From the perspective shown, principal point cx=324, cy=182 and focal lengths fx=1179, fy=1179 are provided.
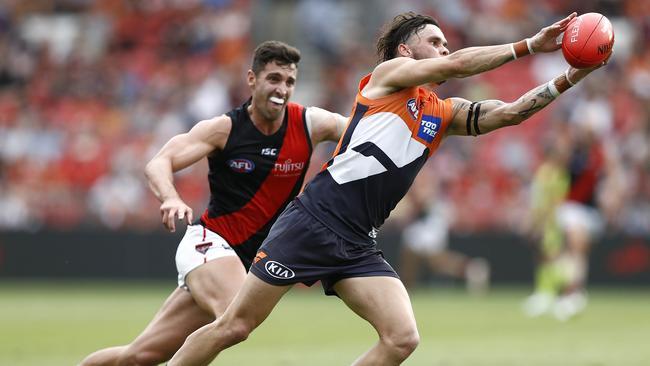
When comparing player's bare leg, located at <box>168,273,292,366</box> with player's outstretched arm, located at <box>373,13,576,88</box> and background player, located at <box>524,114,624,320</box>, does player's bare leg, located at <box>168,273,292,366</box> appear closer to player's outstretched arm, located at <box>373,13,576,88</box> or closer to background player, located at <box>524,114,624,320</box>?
player's outstretched arm, located at <box>373,13,576,88</box>

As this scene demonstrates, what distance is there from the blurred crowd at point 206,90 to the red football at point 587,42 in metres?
12.8

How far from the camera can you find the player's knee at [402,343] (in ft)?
23.4

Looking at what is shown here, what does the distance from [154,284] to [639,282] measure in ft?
29.3

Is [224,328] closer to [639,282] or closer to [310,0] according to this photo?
[639,282]

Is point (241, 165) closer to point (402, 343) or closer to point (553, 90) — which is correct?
point (402, 343)

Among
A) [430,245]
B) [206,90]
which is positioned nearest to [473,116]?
[430,245]

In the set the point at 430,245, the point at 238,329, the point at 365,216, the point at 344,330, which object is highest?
the point at 365,216

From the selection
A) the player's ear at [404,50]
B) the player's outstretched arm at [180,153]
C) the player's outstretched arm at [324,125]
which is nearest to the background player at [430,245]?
the player's outstretched arm at [324,125]

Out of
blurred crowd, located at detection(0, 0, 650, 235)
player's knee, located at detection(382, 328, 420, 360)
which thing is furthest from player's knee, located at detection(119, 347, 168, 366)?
blurred crowd, located at detection(0, 0, 650, 235)

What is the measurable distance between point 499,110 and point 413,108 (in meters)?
0.60

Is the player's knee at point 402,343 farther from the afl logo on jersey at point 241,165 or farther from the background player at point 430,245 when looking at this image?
the background player at point 430,245

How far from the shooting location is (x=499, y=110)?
24.9 feet

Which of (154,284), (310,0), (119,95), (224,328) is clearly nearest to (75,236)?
(154,284)

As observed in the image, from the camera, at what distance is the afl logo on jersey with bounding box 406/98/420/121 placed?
24.1 feet
